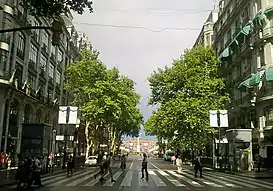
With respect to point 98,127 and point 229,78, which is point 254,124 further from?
point 98,127

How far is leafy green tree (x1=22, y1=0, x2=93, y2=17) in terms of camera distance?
13586 millimetres

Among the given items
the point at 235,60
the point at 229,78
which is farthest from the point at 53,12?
the point at 229,78

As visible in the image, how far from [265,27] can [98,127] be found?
27.5 m

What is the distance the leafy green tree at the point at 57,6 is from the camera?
13.6 metres

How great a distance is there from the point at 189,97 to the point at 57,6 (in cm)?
2875

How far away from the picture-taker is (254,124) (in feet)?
131

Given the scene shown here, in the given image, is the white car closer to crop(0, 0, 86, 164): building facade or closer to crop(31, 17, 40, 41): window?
crop(0, 0, 86, 164): building facade

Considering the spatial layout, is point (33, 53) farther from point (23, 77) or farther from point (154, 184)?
point (154, 184)

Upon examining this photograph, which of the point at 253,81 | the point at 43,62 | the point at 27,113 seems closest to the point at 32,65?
the point at 43,62

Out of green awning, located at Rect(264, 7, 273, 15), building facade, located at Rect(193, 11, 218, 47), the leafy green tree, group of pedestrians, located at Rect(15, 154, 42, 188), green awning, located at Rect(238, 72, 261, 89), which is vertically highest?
building facade, located at Rect(193, 11, 218, 47)

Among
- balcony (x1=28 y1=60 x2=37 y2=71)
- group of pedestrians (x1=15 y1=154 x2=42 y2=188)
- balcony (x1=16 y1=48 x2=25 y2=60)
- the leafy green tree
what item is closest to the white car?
balcony (x1=28 y1=60 x2=37 y2=71)

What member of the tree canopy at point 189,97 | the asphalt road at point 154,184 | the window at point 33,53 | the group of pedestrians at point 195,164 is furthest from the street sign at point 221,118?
the window at point 33,53

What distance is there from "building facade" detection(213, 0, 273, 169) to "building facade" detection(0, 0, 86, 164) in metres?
18.5

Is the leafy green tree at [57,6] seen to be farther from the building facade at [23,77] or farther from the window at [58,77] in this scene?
the window at [58,77]
